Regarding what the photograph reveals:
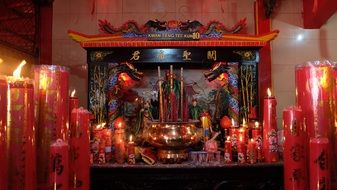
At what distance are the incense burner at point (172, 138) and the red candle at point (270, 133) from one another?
657mm

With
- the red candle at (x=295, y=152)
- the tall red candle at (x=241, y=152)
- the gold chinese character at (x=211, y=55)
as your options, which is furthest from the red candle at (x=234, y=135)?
the red candle at (x=295, y=152)

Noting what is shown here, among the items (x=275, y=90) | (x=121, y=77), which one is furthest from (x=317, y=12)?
(x=121, y=77)

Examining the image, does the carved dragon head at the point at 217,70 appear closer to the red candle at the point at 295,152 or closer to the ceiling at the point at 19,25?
the red candle at the point at 295,152

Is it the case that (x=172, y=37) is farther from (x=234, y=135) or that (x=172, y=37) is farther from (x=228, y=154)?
(x=228, y=154)

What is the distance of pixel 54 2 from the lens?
471 cm

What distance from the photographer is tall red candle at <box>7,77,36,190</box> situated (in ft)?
5.57

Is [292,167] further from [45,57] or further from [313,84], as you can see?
[45,57]

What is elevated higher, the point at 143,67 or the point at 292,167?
the point at 143,67

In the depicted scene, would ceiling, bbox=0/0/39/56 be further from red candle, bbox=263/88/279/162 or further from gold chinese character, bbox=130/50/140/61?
red candle, bbox=263/88/279/162

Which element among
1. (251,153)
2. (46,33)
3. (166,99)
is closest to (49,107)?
(166,99)

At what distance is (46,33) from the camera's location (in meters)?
4.65

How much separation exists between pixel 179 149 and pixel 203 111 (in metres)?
0.90

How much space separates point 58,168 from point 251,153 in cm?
194

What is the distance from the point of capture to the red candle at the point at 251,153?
3.26 m
